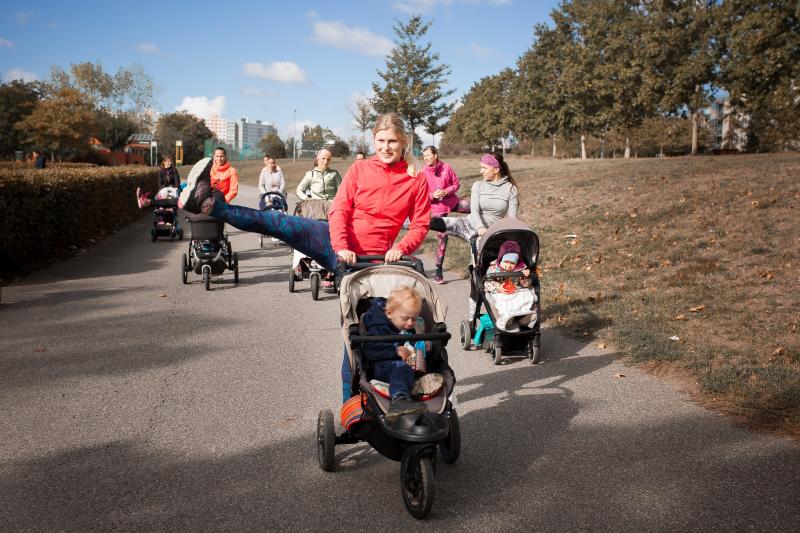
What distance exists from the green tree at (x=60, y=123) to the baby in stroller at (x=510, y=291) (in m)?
64.5

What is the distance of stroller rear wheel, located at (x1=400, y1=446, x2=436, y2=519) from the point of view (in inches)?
150

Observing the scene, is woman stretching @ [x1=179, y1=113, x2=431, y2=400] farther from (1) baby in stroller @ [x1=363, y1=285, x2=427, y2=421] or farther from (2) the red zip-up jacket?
(1) baby in stroller @ [x1=363, y1=285, x2=427, y2=421]

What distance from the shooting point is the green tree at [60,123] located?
208ft

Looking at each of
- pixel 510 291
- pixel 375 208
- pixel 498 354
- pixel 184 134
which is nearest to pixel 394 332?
A: pixel 375 208

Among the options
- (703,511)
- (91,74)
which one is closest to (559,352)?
(703,511)

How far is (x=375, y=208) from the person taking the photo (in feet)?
16.8

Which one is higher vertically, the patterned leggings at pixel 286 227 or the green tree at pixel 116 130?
the green tree at pixel 116 130

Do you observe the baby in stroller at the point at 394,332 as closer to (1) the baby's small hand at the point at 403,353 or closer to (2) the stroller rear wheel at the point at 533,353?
(1) the baby's small hand at the point at 403,353

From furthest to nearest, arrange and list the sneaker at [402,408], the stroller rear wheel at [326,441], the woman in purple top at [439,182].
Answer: the woman in purple top at [439,182] < the stroller rear wheel at [326,441] < the sneaker at [402,408]

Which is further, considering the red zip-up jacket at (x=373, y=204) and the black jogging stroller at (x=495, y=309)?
the black jogging stroller at (x=495, y=309)

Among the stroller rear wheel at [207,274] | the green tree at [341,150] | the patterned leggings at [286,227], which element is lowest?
the stroller rear wheel at [207,274]

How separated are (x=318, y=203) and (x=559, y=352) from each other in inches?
189

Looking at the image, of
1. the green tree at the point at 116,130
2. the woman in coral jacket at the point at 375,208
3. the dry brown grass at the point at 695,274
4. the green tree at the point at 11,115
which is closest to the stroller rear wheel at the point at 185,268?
the dry brown grass at the point at 695,274

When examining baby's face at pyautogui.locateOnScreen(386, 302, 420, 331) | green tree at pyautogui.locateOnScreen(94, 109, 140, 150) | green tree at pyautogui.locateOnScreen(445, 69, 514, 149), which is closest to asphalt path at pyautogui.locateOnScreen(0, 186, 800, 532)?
baby's face at pyautogui.locateOnScreen(386, 302, 420, 331)
